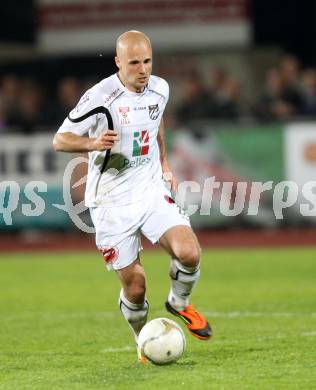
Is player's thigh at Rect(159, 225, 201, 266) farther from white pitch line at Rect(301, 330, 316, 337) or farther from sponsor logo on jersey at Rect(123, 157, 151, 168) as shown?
white pitch line at Rect(301, 330, 316, 337)

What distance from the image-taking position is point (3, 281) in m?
13.9

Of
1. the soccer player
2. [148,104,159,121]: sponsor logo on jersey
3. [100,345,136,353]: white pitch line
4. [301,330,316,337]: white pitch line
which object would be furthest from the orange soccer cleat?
[148,104,159,121]: sponsor logo on jersey

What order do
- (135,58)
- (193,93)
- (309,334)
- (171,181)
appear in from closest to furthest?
1. (135,58)
2. (171,181)
3. (309,334)
4. (193,93)

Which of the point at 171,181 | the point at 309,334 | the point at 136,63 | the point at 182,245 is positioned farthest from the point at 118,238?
the point at 309,334

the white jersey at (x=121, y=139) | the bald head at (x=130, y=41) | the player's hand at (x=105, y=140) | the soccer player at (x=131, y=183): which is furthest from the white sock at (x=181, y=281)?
the bald head at (x=130, y=41)

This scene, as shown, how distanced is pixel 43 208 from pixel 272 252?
3793mm

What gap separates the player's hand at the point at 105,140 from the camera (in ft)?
24.9

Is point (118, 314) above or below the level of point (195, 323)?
below

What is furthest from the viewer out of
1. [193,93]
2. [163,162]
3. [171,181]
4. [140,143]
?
[193,93]

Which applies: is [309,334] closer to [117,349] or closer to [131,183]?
[117,349]

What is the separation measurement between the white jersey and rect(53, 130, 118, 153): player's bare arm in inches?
3.7

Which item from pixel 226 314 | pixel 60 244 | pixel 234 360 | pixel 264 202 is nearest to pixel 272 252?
pixel 264 202

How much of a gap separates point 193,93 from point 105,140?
36.6 feet

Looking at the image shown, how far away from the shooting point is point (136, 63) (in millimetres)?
7945
